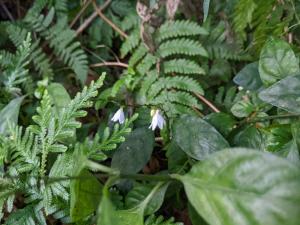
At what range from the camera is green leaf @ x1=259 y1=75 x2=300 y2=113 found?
108 centimetres

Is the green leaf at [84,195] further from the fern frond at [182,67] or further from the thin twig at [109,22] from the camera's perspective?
the thin twig at [109,22]

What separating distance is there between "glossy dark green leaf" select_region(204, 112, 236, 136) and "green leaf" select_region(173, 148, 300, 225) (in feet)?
1.54

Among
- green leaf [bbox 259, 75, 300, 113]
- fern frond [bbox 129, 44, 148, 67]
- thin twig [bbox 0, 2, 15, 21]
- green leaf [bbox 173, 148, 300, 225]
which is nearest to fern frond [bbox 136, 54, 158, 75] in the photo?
fern frond [bbox 129, 44, 148, 67]


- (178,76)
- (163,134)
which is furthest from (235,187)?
(178,76)

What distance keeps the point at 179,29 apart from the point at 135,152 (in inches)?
23.9

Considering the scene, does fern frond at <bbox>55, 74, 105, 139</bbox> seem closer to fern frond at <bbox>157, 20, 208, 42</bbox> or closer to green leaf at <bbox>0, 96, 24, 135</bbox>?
green leaf at <bbox>0, 96, 24, 135</bbox>

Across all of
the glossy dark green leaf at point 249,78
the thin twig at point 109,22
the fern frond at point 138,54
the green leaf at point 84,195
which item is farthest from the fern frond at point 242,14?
the green leaf at point 84,195

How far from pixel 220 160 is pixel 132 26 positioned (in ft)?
3.79

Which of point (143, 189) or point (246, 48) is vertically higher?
point (246, 48)

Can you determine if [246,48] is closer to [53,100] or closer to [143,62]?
[143,62]

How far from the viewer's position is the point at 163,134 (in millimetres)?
1350

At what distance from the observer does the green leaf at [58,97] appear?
5.00 feet

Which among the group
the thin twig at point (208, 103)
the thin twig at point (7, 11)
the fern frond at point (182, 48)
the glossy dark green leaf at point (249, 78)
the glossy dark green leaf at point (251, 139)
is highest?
the thin twig at point (7, 11)

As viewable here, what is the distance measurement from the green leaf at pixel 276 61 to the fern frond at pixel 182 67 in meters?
0.36
